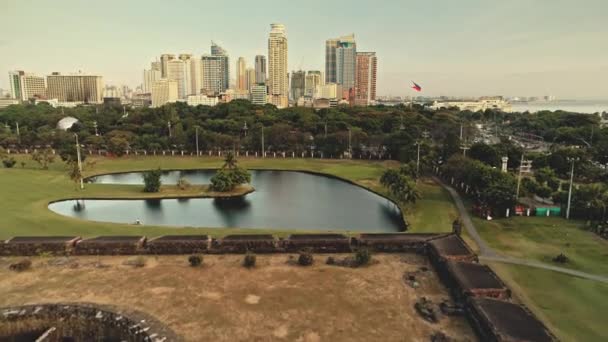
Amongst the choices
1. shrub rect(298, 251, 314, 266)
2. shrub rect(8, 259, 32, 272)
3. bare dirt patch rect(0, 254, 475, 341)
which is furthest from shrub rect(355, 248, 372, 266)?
shrub rect(8, 259, 32, 272)

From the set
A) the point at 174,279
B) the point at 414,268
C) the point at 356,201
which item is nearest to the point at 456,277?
the point at 414,268

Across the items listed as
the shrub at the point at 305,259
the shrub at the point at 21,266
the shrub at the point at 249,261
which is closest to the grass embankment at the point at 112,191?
the shrub at the point at 21,266

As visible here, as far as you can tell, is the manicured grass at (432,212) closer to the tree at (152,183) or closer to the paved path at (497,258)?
the paved path at (497,258)

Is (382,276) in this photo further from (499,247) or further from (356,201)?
(356,201)

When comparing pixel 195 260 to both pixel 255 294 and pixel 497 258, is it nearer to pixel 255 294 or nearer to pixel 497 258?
Result: pixel 255 294

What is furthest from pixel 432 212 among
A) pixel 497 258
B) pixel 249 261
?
pixel 249 261

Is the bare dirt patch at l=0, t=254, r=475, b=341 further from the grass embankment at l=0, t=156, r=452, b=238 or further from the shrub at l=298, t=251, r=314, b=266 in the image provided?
the grass embankment at l=0, t=156, r=452, b=238
